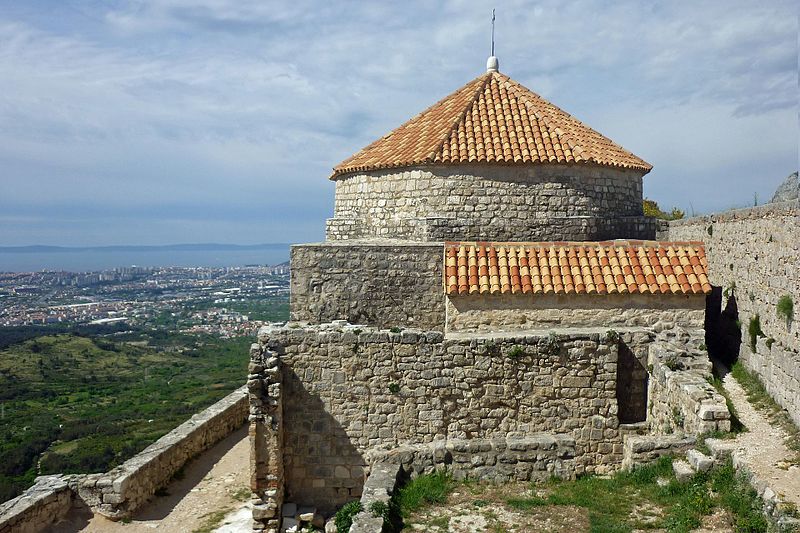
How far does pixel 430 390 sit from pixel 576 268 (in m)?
3.00

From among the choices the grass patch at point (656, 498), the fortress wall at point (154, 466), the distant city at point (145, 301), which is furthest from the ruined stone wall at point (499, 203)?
the distant city at point (145, 301)

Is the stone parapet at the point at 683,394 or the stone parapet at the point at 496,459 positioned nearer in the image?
the stone parapet at the point at 683,394

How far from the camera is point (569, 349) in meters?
8.12

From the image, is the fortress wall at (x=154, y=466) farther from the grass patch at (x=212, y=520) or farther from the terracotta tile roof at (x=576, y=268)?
the terracotta tile roof at (x=576, y=268)

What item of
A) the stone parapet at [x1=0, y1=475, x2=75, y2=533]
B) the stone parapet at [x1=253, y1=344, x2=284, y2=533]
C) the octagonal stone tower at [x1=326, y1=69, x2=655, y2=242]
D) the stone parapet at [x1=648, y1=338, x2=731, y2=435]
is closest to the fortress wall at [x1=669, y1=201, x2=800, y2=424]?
the stone parapet at [x1=648, y1=338, x2=731, y2=435]

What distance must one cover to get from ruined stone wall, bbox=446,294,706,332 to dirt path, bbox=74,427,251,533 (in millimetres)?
4884

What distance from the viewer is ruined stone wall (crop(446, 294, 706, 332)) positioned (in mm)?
8945

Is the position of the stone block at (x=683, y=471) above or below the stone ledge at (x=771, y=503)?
below

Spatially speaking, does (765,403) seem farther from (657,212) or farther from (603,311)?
(657,212)

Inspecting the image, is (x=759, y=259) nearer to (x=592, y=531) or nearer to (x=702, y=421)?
(x=702, y=421)

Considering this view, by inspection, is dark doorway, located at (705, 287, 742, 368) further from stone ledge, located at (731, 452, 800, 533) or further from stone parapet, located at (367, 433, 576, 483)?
stone ledge, located at (731, 452, 800, 533)

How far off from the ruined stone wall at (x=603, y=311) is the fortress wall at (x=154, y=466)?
5802mm

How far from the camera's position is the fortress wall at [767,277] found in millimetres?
6902

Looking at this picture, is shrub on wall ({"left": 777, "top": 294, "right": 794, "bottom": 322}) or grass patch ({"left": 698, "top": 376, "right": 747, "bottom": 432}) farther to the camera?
shrub on wall ({"left": 777, "top": 294, "right": 794, "bottom": 322})
